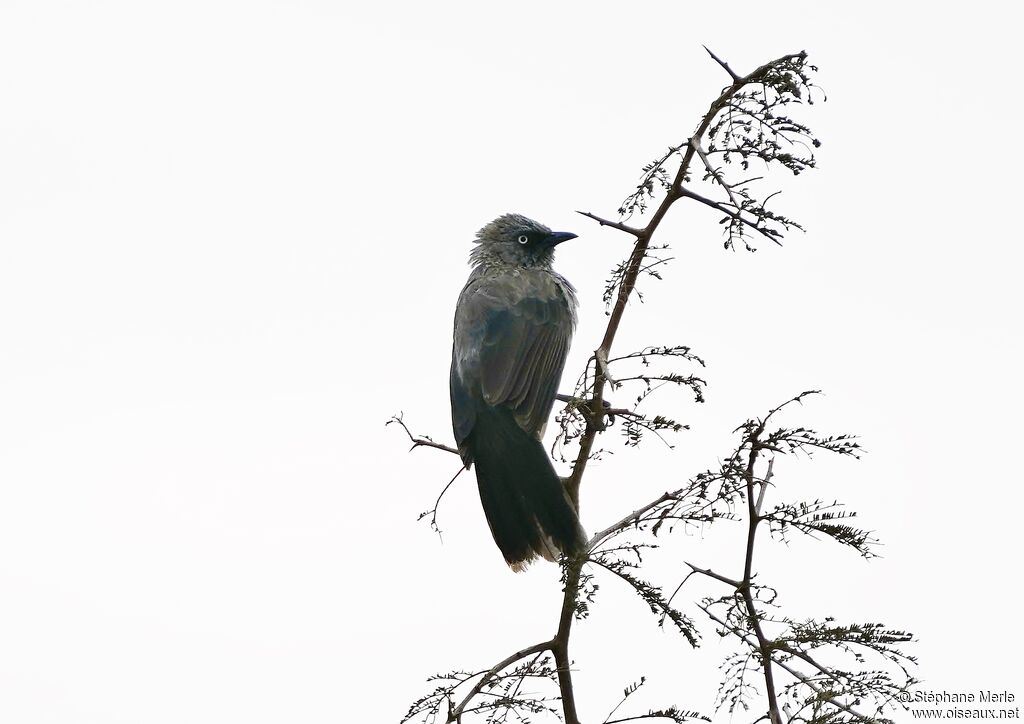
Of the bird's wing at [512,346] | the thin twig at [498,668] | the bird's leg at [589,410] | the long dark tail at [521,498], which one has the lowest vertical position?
the thin twig at [498,668]

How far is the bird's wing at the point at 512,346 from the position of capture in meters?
6.34

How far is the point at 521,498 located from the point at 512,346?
1238mm

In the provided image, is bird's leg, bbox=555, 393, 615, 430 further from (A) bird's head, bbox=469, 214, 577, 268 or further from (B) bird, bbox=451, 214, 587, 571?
(A) bird's head, bbox=469, 214, 577, 268

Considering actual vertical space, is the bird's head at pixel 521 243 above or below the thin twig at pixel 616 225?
above

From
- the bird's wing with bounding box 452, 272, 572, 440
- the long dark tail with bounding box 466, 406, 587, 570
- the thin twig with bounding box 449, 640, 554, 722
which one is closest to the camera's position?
the thin twig with bounding box 449, 640, 554, 722

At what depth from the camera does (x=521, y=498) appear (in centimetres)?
571

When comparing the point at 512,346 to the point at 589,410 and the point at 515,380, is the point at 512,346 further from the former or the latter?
the point at 589,410

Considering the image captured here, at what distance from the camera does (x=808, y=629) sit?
353 cm

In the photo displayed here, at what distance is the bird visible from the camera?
18.6ft

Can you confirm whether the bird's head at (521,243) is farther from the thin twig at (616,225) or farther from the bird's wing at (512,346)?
the thin twig at (616,225)

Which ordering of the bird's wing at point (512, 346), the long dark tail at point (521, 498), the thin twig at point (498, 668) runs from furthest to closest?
the bird's wing at point (512, 346) → the long dark tail at point (521, 498) → the thin twig at point (498, 668)

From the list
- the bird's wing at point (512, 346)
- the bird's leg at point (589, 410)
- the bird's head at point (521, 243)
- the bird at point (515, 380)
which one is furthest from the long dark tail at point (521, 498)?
the bird's head at point (521, 243)

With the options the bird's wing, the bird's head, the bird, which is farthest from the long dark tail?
the bird's head

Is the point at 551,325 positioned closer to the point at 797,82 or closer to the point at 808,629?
the point at 797,82
